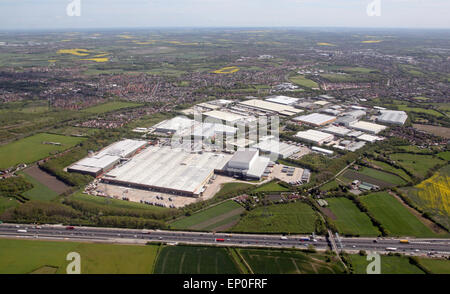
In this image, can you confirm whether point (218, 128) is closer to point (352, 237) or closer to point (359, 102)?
point (352, 237)

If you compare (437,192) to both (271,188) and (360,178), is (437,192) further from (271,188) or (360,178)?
(271,188)

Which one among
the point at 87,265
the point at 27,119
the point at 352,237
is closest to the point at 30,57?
the point at 27,119

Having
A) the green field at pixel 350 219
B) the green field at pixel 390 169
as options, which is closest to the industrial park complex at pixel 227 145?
the green field at pixel 390 169

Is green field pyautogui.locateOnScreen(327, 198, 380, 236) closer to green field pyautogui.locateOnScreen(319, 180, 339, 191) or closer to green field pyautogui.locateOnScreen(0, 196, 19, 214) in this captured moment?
green field pyautogui.locateOnScreen(319, 180, 339, 191)

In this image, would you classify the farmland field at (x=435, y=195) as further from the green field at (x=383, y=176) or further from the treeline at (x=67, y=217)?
the treeline at (x=67, y=217)

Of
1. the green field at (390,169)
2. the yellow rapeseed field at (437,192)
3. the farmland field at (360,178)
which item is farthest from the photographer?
the green field at (390,169)

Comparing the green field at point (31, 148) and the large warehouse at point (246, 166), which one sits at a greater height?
the green field at point (31, 148)
